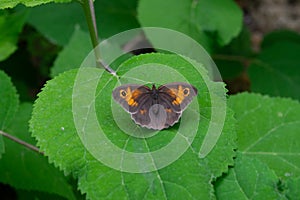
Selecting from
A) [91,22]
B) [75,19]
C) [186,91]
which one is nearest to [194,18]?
[75,19]

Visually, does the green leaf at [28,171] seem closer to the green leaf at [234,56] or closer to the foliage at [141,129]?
the foliage at [141,129]

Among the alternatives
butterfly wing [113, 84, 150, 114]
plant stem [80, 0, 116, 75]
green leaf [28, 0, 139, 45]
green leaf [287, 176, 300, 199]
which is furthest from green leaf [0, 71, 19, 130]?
green leaf [287, 176, 300, 199]

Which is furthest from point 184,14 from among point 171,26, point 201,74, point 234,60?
point 201,74

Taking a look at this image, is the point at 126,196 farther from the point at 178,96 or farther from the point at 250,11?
the point at 250,11

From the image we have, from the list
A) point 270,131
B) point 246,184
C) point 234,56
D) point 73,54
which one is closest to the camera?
point 246,184

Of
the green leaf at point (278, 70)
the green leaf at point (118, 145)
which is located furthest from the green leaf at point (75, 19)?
the green leaf at point (118, 145)

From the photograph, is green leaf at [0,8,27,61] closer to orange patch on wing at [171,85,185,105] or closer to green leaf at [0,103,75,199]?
green leaf at [0,103,75,199]

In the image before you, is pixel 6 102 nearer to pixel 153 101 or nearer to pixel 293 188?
pixel 153 101
